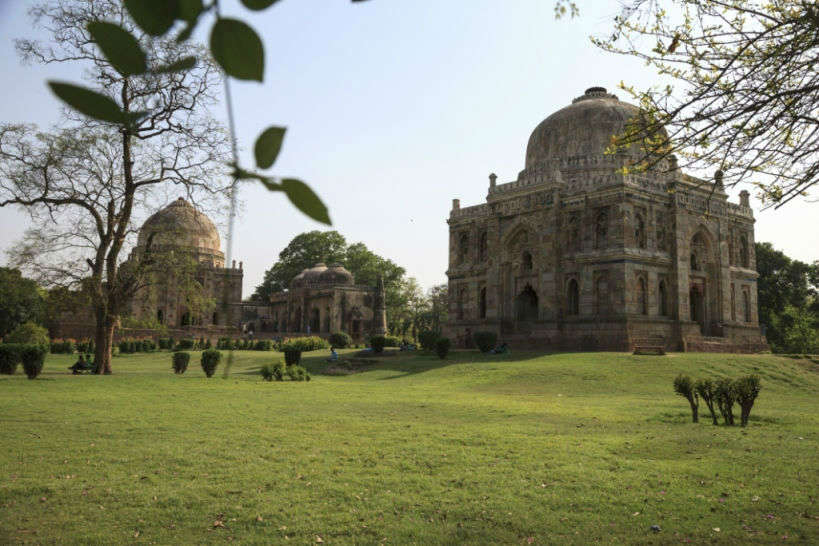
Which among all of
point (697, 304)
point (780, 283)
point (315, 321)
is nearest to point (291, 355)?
point (697, 304)

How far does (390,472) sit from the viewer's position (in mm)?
6961

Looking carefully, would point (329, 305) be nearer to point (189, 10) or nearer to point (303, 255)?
point (303, 255)

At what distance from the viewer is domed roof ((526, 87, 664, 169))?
3088 centimetres

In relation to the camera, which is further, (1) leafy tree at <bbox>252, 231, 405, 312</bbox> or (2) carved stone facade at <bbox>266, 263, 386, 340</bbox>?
(1) leafy tree at <bbox>252, 231, 405, 312</bbox>

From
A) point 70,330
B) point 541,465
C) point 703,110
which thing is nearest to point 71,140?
point 541,465

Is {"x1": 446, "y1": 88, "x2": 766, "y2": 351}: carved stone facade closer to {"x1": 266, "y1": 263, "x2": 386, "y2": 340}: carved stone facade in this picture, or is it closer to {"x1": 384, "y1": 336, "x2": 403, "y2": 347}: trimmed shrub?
{"x1": 384, "y1": 336, "x2": 403, "y2": 347}: trimmed shrub

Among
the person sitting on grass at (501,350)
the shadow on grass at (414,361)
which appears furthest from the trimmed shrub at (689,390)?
the person sitting on grass at (501,350)

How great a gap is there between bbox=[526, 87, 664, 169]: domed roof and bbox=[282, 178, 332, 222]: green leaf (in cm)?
3109

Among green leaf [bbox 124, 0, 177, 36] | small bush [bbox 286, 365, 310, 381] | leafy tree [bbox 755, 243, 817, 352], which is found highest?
leafy tree [bbox 755, 243, 817, 352]

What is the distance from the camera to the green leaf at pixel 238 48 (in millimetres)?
863

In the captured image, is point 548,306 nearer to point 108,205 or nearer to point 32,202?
point 108,205

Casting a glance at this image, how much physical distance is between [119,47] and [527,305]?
31.5 meters

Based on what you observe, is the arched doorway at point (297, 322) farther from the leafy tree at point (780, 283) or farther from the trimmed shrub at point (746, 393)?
the trimmed shrub at point (746, 393)

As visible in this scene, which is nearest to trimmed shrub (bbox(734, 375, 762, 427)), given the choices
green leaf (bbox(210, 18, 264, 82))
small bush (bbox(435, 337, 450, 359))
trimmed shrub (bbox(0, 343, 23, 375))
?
green leaf (bbox(210, 18, 264, 82))
